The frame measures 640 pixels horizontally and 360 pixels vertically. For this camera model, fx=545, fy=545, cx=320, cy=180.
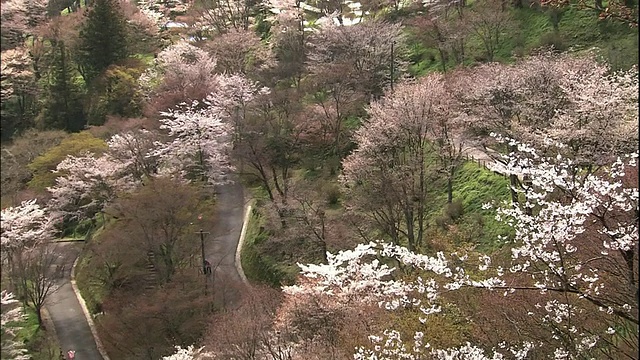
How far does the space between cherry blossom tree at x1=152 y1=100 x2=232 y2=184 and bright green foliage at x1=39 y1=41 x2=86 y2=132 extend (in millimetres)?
4572

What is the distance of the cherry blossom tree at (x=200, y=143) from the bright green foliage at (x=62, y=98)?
457cm

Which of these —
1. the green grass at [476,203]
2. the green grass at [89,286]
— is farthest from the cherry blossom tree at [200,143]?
the green grass at [476,203]

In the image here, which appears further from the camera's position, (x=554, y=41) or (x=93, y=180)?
(x=554, y=41)

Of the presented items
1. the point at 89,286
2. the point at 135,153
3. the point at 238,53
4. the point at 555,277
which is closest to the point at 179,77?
the point at 238,53

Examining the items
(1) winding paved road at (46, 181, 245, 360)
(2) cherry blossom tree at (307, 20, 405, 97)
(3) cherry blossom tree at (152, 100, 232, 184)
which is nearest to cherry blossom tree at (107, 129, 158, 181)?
(3) cherry blossom tree at (152, 100, 232, 184)

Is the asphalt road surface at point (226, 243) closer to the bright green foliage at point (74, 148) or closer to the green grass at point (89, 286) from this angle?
the green grass at point (89, 286)

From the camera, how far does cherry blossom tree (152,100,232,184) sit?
28.3m

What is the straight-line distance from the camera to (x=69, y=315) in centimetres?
2059

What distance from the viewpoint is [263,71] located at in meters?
34.4

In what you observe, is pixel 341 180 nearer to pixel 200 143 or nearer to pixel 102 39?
pixel 200 143

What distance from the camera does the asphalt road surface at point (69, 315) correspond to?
1817 cm

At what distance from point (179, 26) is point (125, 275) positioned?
33.0 metres

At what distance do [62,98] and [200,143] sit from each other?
7.10 meters

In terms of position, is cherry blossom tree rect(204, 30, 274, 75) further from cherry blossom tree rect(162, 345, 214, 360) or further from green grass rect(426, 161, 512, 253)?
cherry blossom tree rect(162, 345, 214, 360)
